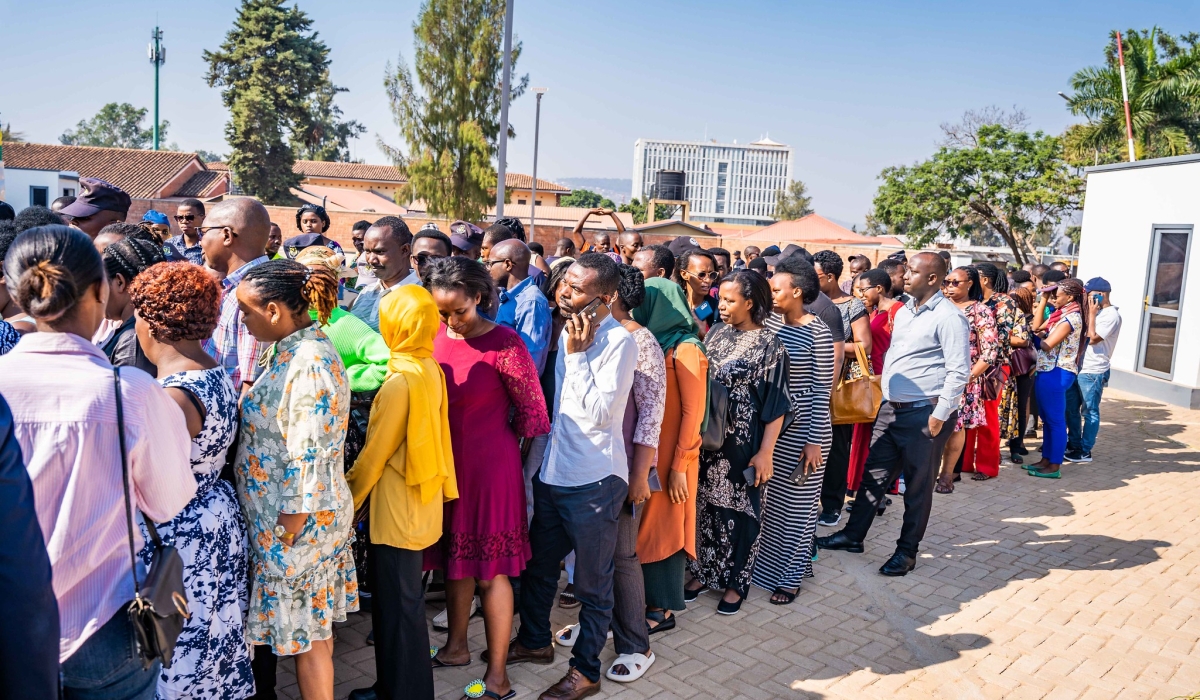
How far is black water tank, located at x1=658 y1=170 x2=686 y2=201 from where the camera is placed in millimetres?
50125

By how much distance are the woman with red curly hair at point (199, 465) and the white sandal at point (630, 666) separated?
179cm

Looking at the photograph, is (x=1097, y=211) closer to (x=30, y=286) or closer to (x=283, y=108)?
(x=30, y=286)

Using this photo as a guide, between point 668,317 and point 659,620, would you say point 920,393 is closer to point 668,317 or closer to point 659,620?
point 668,317

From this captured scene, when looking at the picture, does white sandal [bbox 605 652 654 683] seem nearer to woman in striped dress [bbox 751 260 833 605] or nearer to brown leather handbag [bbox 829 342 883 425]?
woman in striped dress [bbox 751 260 833 605]

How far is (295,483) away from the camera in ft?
9.56

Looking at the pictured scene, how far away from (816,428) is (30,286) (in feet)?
13.2

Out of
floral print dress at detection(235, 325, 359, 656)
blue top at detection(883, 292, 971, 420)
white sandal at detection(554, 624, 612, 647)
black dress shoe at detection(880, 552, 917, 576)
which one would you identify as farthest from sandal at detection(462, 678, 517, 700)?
blue top at detection(883, 292, 971, 420)

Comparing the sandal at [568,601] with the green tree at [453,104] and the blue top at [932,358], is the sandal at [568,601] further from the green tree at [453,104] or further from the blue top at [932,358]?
the green tree at [453,104]

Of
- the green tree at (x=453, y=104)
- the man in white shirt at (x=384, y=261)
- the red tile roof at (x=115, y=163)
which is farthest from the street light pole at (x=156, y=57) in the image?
the man in white shirt at (x=384, y=261)

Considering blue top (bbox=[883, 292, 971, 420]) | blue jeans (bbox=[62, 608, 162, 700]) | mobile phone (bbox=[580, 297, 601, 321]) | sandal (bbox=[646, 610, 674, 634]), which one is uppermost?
mobile phone (bbox=[580, 297, 601, 321])

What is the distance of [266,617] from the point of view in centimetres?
304

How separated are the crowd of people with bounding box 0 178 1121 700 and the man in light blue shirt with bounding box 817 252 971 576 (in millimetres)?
19

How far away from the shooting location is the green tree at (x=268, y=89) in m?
43.4

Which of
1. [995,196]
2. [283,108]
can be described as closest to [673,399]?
[995,196]
